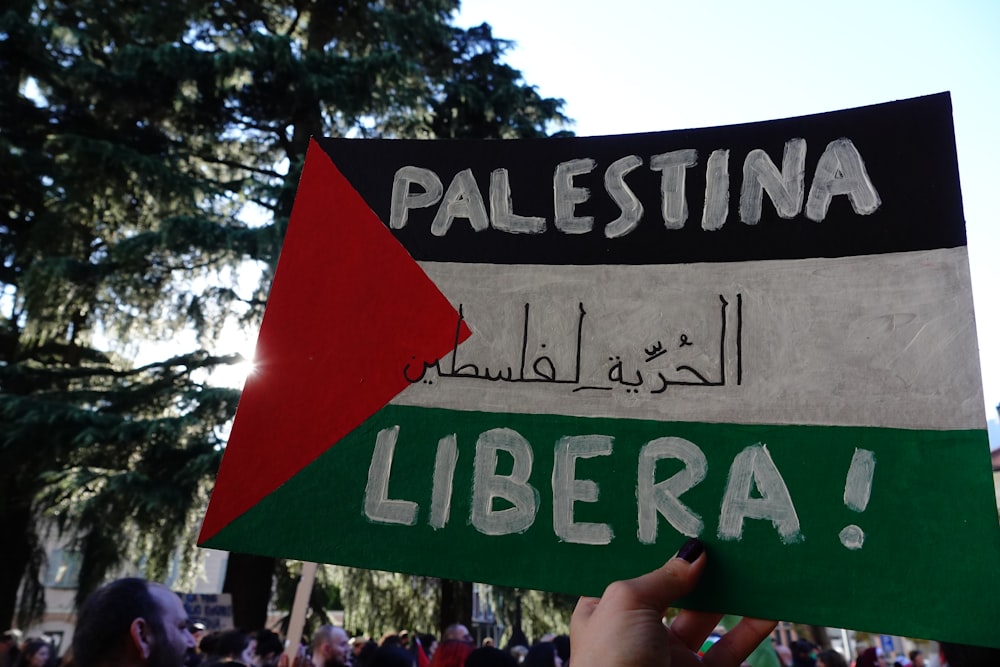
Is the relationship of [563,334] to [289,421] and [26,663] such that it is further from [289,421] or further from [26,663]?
[26,663]

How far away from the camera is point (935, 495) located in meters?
1.17

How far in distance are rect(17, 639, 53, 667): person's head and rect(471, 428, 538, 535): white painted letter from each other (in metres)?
5.09

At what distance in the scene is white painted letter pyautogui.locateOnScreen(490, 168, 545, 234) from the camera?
1605 millimetres

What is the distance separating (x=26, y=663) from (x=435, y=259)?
5.09 metres

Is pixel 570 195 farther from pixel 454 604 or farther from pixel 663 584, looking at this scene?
pixel 454 604

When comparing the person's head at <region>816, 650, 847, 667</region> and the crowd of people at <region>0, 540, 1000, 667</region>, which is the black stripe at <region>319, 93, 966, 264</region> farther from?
the person's head at <region>816, 650, 847, 667</region>

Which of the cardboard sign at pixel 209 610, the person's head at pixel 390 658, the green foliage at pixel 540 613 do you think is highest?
the person's head at pixel 390 658

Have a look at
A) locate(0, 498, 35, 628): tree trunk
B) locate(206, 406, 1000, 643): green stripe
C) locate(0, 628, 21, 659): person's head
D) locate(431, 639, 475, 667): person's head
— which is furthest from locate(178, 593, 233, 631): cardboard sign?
locate(206, 406, 1000, 643): green stripe

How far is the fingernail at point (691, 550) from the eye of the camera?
123cm

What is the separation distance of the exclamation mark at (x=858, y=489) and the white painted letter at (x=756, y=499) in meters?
0.08

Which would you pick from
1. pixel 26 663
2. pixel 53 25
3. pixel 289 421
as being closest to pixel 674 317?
pixel 289 421

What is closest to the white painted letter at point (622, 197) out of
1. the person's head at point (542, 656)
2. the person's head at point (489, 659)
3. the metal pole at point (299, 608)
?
the person's head at point (489, 659)

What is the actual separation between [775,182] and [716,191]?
0.11m

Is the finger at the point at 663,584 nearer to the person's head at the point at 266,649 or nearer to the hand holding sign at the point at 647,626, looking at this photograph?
the hand holding sign at the point at 647,626
